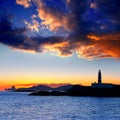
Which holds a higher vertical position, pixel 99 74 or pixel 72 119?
pixel 99 74

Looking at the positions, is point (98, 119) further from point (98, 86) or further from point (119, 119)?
point (98, 86)

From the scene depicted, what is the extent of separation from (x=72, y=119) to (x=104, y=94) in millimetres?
113145

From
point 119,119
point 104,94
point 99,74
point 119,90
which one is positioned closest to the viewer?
point 119,119

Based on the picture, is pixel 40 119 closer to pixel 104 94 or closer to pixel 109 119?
pixel 109 119

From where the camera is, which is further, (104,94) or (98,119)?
(104,94)

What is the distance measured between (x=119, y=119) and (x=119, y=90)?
12719 cm

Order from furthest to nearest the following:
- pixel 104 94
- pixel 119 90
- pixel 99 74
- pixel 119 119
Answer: pixel 119 90
pixel 104 94
pixel 99 74
pixel 119 119

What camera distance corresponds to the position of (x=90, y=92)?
173 m

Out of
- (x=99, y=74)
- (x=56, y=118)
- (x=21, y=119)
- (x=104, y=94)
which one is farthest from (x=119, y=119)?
(x=104, y=94)

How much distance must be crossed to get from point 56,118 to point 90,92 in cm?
11982

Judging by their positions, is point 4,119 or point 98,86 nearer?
point 4,119

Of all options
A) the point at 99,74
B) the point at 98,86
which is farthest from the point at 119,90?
the point at 99,74

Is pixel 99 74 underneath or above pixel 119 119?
above

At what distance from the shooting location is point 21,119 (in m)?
52.3
